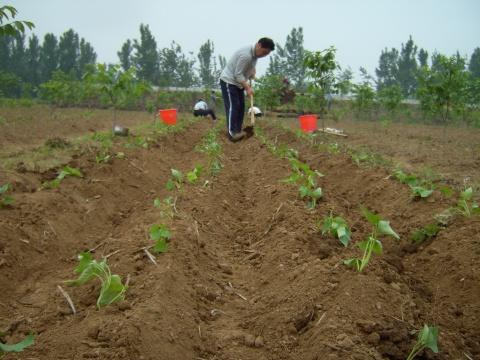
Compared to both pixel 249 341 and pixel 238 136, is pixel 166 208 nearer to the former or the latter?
pixel 249 341

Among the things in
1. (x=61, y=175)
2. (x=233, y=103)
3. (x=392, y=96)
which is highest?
(x=392, y=96)

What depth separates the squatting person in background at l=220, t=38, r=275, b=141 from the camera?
7.66 metres

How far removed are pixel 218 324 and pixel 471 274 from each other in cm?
168

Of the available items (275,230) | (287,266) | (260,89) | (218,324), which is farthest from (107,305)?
(260,89)

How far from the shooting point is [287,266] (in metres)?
2.93

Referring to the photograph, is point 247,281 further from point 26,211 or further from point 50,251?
point 26,211

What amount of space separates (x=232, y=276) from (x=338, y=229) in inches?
32.8

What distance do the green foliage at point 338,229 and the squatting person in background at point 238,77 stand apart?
4.78 meters

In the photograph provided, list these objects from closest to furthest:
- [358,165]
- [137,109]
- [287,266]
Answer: [287,266]
[358,165]
[137,109]

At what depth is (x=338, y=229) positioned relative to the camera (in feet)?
9.89

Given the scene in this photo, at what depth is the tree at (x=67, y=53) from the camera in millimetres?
49438

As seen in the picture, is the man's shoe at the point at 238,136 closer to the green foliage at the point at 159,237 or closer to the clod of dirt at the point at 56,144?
the clod of dirt at the point at 56,144

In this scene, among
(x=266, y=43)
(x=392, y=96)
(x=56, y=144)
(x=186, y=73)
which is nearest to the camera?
(x=266, y=43)

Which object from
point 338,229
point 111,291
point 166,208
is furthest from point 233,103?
point 111,291
